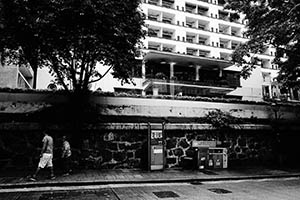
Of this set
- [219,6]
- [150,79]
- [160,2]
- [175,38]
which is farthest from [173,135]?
[219,6]

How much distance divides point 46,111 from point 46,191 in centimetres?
508

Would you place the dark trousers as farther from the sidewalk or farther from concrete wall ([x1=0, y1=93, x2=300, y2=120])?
concrete wall ([x1=0, y1=93, x2=300, y2=120])

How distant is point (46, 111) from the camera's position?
1143cm

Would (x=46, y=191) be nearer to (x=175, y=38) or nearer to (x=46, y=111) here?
(x=46, y=111)

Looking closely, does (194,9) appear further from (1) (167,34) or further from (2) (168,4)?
(1) (167,34)

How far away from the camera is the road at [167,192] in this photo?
6.66 m

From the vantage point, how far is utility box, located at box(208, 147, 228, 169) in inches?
458

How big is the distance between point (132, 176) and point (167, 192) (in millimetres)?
2418

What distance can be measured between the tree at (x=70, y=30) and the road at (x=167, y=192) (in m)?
5.14

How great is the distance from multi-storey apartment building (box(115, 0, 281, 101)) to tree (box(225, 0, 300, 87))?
1203 cm

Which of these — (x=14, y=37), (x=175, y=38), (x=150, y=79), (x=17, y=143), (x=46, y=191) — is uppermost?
(x=175, y=38)

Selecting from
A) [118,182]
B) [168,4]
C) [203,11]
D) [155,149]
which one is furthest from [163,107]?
[203,11]

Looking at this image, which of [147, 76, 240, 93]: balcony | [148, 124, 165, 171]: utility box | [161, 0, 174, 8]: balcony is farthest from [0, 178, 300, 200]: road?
[161, 0, 174, 8]: balcony

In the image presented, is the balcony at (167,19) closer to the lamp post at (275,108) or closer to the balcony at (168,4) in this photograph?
the balcony at (168,4)
